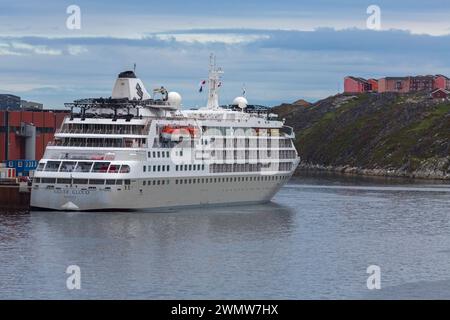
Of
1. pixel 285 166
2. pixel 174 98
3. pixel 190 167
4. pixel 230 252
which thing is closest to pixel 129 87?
pixel 174 98

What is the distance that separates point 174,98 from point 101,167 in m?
15.9

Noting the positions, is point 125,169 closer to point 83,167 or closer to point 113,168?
point 113,168

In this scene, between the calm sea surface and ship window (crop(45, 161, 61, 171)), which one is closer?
the calm sea surface

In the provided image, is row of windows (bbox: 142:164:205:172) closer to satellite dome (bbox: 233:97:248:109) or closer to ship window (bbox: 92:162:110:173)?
ship window (bbox: 92:162:110:173)

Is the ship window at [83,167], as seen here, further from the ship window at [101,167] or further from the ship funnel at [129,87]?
the ship funnel at [129,87]

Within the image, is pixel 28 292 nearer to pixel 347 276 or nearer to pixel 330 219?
pixel 347 276

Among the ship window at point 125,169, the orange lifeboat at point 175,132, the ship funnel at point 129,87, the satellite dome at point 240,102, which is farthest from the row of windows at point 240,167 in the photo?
the ship window at point 125,169

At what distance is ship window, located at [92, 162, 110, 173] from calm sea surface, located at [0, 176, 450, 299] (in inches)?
151

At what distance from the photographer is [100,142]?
102562mm

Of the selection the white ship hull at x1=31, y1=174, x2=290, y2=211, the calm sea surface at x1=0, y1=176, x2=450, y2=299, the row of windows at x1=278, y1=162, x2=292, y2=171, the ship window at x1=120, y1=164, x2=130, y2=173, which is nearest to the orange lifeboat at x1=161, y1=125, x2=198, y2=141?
the white ship hull at x1=31, y1=174, x2=290, y2=211

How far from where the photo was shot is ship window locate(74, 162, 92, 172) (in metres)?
98.9

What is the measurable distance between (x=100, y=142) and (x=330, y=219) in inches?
864
